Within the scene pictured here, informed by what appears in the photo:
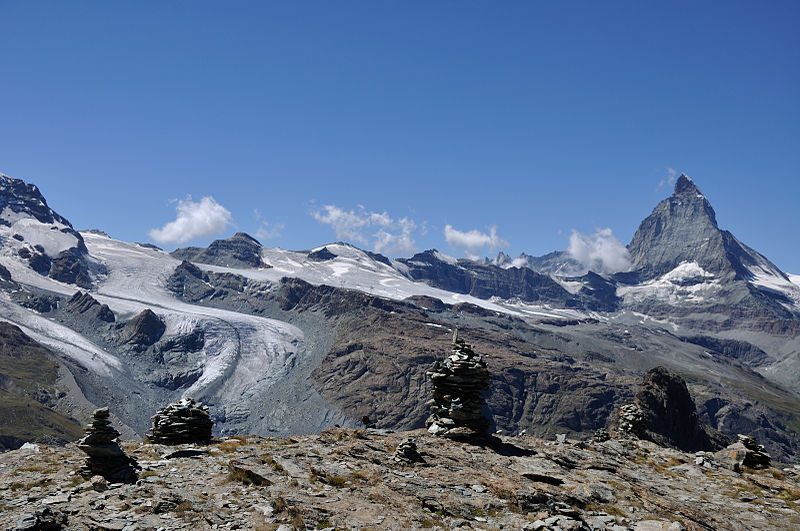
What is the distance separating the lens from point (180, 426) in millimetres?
31297

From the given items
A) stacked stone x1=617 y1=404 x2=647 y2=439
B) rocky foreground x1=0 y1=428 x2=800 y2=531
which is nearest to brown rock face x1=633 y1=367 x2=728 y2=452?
stacked stone x1=617 y1=404 x2=647 y2=439

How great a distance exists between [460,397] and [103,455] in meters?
20.3

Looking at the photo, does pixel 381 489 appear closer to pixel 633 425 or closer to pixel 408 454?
pixel 408 454

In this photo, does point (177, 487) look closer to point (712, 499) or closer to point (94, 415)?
point (94, 415)

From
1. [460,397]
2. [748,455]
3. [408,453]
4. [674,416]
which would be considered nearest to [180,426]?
[408,453]

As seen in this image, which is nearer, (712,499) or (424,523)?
(424,523)

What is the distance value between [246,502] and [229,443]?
10669 millimetres

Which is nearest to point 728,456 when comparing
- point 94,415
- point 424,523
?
point 424,523

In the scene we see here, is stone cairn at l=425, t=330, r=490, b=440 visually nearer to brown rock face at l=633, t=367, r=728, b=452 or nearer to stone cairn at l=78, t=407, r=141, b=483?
stone cairn at l=78, t=407, r=141, b=483

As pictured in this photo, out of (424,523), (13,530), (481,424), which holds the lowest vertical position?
(13,530)

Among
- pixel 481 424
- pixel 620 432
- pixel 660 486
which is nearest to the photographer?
pixel 660 486

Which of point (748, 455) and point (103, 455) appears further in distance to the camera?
point (748, 455)

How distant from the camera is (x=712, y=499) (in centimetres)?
2866

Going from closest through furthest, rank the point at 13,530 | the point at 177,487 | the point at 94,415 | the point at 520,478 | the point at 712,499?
1. the point at 13,530
2. the point at 177,487
3. the point at 94,415
4. the point at 520,478
5. the point at 712,499
